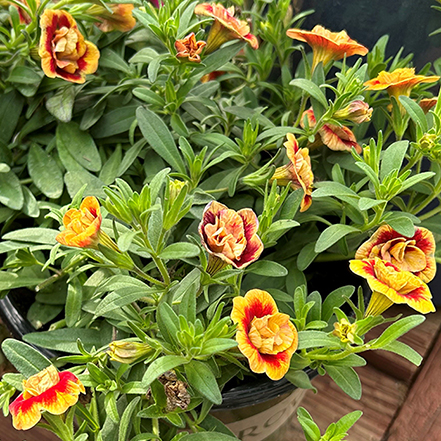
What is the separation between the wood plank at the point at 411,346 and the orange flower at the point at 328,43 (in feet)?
1.58

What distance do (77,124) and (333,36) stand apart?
0.34 m

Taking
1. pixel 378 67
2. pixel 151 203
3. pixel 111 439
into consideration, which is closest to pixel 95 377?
pixel 111 439

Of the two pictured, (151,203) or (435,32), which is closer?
(151,203)

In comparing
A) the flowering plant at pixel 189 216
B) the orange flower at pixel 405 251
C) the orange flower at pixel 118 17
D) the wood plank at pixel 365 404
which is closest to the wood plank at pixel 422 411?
the wood plank at pixel 365 404

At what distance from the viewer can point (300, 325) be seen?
0.49 m

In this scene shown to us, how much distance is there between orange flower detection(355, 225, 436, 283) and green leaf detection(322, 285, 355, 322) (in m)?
0.04

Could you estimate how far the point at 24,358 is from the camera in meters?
0.47

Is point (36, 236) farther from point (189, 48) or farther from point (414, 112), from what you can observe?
point (414, 112)

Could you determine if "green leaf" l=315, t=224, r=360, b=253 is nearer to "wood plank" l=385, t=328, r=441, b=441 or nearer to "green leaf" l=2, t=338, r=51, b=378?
"green leaf" l=2, t=338, r=51, b=378

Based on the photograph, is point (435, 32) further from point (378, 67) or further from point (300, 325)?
point (300, 325)

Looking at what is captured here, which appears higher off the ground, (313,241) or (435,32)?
(435,32)

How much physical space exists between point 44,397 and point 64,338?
0.16m

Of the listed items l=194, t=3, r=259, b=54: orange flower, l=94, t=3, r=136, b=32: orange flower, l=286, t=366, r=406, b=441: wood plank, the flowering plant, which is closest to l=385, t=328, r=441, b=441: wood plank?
l=286, t=366, r=406, b=441: wood plank

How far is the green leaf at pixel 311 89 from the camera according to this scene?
0.57 meters
